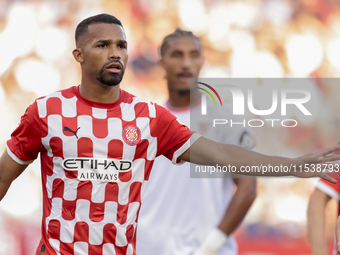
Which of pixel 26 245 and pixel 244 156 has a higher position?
pixel 244 156

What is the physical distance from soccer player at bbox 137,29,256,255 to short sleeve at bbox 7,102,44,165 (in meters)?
1.27

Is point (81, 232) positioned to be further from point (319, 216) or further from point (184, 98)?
point (184, 98)

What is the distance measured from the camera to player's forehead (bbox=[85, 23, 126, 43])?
2.50 m

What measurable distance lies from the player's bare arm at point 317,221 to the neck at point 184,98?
1.17 metres

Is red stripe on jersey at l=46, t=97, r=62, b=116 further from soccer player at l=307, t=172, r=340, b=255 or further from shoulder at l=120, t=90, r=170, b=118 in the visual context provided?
soccer player at l=307, t=172, r=340, b=255

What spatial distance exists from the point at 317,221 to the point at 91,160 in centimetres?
150

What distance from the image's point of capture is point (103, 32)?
2.51m

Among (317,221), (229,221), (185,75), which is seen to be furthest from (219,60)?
(317,221)

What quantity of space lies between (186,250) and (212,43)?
18.0 feet

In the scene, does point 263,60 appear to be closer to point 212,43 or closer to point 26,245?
point 212,43

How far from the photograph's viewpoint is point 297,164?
2.34 metres

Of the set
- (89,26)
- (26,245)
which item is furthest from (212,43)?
(89,26)

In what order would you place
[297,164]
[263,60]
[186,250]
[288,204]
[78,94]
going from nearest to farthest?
[297,164] < [78,94] < [186,250] < [288,204] < [263,60]

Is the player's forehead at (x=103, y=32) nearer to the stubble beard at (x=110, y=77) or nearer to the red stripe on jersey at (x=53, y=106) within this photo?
the stubble beard at (x=110, y=77)
